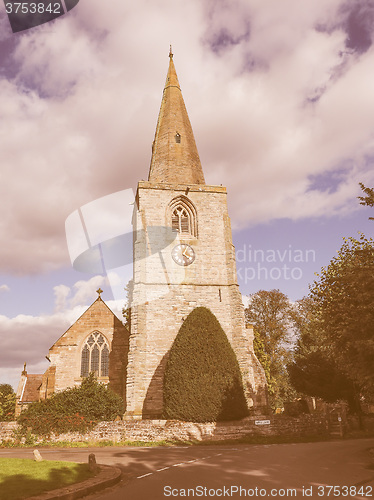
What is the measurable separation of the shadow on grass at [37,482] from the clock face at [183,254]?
61.6ft

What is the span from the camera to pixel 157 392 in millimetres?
24094

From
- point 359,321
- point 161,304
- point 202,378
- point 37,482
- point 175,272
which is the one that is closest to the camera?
point 37,482

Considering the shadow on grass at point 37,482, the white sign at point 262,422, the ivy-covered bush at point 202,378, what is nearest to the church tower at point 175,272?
the ivy-covered bush at point 202,378

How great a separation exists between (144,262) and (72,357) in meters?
8.58

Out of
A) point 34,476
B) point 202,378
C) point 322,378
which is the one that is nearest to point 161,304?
point 202,378

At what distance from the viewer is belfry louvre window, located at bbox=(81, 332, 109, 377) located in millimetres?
27828

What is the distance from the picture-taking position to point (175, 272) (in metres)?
27.8

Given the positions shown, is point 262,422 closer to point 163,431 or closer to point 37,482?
point 163,431

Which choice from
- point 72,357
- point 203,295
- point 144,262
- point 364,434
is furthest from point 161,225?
point 364,434

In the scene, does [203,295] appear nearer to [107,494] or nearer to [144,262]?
[144,262]

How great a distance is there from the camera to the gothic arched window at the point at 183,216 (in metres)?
29.7

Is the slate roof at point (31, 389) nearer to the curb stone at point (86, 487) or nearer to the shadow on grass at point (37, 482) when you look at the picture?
the shadow on grass at point (37, 482)

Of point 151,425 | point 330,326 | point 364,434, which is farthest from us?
point 364,434

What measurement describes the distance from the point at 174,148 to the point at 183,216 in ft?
22.6
